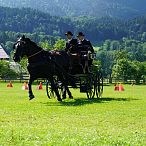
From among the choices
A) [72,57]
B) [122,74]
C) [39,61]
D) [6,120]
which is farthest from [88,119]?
[122,74]

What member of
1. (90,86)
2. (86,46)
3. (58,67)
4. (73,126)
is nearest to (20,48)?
(58,67)

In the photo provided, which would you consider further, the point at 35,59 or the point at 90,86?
the point at 90,86

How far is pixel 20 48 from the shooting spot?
19.0 metres

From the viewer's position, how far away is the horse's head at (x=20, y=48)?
746 inches

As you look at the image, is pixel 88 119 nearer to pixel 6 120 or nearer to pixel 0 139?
pixel 6 120

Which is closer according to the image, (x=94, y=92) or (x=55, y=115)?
(x=55, y=115)

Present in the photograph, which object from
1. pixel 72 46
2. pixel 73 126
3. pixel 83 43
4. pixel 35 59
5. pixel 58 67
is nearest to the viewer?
pixel 73 126

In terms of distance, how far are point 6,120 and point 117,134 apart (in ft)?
14.0

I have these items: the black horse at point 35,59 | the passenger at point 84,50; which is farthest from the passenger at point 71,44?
the black horse at point 35,59

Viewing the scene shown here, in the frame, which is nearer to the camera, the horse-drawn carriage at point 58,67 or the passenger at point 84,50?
the horse-drawn carriage at point 58,67

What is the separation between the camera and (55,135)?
31.2ft

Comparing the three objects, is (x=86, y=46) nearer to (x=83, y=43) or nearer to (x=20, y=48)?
(x=83, y=43)

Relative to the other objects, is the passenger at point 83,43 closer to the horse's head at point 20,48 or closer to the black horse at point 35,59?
the black horse at point 35,59

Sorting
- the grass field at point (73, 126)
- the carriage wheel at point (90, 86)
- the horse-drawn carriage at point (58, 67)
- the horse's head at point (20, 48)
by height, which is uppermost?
the horse's head at point (20, 48)
